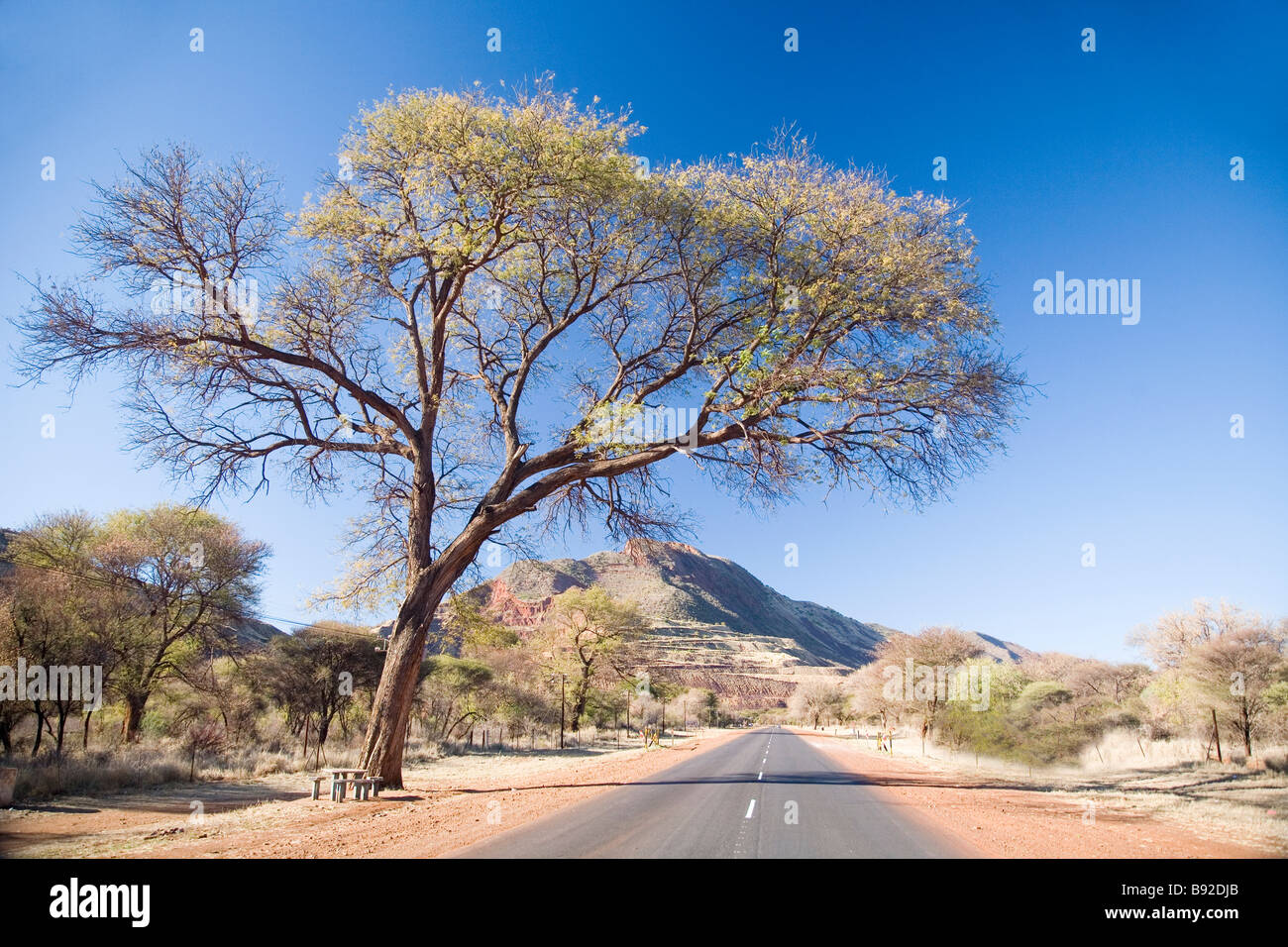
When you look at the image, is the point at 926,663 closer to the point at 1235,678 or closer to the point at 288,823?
the point at 1235,678

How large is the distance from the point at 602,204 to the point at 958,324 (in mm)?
7577

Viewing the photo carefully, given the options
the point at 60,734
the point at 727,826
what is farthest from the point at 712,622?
the point at 727,826

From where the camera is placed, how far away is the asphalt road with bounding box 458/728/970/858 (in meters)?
7.23

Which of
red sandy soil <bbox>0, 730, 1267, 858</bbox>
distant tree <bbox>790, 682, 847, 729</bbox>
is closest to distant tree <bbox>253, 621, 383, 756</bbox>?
red sandy soil <bbox>0, 730, 1267, 858</bbox>

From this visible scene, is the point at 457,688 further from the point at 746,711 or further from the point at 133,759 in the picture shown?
the point at 746,711

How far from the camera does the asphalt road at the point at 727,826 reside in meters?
7.23

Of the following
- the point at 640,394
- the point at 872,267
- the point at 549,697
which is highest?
the point at 872,267

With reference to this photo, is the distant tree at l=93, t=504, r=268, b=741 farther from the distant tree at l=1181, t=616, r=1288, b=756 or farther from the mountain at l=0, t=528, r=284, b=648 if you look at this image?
the distant tree at l=1181, t=616, r=1288, b=756

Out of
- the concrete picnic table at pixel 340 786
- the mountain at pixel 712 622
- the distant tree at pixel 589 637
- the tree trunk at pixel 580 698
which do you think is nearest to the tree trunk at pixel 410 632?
the concrete picnic table at pixel 340 786

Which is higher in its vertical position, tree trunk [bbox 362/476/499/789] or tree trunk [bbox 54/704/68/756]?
tree trunk [bbox 362/476/499/789]
